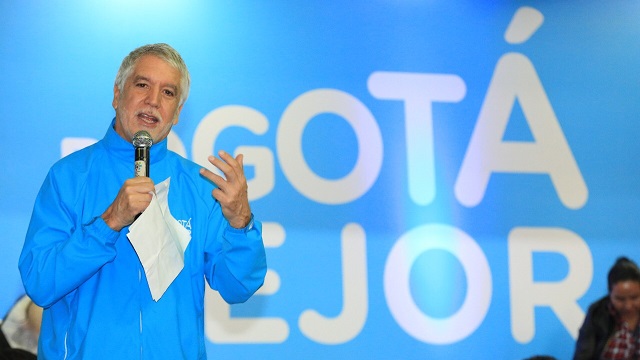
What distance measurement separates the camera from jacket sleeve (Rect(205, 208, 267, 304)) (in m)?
1.91

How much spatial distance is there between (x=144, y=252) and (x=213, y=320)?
2.44 m

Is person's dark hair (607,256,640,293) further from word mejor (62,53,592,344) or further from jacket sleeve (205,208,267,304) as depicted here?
jacket sleeve (205,208,267,304)

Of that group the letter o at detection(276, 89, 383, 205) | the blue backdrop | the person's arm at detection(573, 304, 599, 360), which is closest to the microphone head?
the blue backdrop

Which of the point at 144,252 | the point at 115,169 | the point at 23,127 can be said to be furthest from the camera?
the point at 23,127

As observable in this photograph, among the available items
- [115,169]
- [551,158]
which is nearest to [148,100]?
[115,169]

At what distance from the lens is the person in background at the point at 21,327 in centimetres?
381

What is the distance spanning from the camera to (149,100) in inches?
78.1

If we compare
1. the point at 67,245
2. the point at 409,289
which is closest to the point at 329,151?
the point at 409,289

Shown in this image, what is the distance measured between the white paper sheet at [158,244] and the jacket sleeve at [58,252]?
56 millimetres

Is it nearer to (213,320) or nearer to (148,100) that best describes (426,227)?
(213,320)

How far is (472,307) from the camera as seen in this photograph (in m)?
4.44

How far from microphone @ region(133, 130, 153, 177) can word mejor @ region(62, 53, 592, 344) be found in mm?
2297

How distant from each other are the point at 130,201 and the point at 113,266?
240mm

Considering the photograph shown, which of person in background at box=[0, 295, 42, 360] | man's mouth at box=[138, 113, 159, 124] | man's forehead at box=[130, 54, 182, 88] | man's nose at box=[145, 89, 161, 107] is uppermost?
man's forehead at box=[130, 54, 182, 88]
